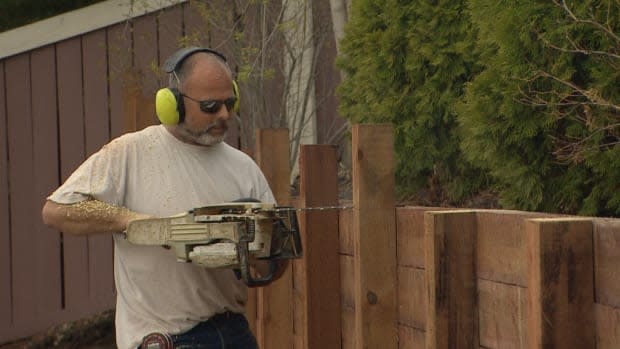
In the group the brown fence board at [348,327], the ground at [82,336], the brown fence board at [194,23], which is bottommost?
the ground at [82,336]

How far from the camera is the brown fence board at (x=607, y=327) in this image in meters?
3.55

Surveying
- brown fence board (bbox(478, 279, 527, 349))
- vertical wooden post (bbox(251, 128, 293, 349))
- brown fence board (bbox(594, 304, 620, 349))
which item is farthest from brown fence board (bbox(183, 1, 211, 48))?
brown fence board (bbox(594, 304, 620, 349))

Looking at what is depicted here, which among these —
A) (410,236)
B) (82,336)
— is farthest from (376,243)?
(82,336)

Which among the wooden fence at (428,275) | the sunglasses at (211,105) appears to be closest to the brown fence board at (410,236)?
the wooden fence at (428,275)

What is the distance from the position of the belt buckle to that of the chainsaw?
1.10ft

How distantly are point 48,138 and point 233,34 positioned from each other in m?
2.10

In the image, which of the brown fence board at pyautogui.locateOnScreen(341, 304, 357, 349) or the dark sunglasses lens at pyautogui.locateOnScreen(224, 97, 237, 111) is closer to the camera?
the dark sunglasses lens at pyautogui.locateOnScreen(224, 97, 237, 111)

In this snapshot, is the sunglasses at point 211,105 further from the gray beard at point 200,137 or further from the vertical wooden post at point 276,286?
the vertical wooden post at point 276,286

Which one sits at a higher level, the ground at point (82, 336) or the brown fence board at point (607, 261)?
the brown fence board at point (607, 261)

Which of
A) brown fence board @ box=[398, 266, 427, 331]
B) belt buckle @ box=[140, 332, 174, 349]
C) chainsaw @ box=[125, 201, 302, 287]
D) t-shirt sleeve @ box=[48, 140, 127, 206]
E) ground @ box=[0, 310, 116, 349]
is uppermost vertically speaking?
t-shirt sleeve @ box=[48, 140, 127, 206]

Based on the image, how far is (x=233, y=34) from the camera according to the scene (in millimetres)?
10453

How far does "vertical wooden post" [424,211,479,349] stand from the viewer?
14.7 feet

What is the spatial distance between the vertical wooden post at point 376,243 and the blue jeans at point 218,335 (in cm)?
67

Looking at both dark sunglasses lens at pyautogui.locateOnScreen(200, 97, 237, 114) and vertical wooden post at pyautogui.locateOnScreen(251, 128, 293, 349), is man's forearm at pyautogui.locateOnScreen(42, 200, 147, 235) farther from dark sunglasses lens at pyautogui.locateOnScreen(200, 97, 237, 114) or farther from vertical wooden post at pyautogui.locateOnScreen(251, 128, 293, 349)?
vertical wooden post at pyautogui.locateOnScreen(251, 128, 293, 349)
